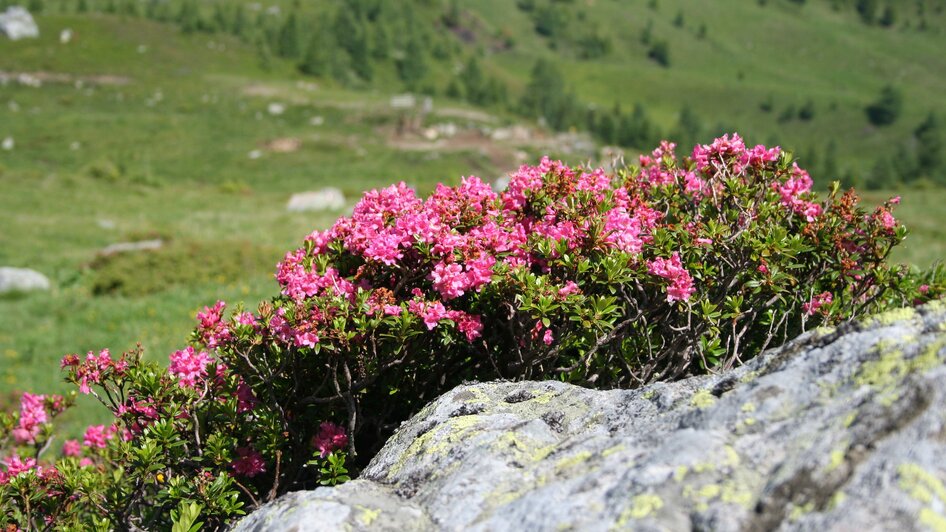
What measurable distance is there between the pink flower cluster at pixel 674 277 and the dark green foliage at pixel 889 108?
20430 cm

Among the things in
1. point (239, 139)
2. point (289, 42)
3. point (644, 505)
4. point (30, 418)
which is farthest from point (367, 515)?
point (289, 42)

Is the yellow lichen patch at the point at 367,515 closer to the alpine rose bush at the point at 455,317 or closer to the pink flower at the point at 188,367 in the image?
the alpine rose bush at the point at 455,317

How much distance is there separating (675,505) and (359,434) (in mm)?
3297

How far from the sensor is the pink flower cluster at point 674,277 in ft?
15.6

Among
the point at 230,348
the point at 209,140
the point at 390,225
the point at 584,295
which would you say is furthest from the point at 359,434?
the point at 209,140

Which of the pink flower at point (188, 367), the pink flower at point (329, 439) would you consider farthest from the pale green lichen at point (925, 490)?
the pink flower at point (188, 367)

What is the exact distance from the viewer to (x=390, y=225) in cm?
515

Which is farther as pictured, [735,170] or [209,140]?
[209,140]

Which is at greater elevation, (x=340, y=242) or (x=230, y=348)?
(x=340, y=242)

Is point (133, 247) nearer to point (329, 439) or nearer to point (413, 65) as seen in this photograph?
point (329, 439)

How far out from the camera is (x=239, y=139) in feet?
215

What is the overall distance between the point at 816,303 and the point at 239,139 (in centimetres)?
6624

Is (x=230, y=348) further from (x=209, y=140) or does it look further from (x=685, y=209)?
(x=209, y=140)

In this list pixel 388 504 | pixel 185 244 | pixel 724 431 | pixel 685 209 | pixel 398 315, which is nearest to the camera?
pixel 724 431
